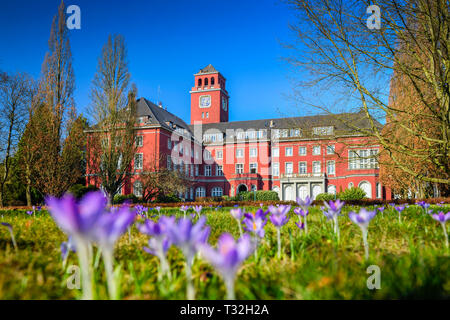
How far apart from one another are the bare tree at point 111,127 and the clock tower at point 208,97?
36.7 m

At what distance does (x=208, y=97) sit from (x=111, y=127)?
1569 inches

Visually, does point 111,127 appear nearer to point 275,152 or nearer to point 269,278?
point 269,278

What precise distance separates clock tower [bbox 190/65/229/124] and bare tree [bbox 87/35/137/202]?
36660mm

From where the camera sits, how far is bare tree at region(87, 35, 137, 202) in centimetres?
1734

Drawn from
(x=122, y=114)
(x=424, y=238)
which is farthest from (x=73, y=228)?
Result: (x=122, y=114)

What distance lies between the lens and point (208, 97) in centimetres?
5638

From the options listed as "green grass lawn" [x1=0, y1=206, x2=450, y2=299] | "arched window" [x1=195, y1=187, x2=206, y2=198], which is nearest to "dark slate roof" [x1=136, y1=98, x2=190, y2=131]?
"arched window" [x1=195, y1=187, x2=206, y2=198]

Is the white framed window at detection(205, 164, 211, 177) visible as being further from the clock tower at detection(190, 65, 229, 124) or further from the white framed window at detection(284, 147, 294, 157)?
the clock tower at detection(190, 65, 229, 124)

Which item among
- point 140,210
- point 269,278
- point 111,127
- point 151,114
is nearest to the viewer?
point 269,278

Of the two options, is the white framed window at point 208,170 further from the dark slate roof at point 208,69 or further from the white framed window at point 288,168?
the dark slate roof at point 208,69

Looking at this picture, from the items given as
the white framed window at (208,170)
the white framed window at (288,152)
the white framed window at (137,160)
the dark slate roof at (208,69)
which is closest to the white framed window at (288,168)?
the white framed window at (288,152)

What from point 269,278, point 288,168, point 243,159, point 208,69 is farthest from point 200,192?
point 269,278

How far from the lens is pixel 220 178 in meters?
45.5

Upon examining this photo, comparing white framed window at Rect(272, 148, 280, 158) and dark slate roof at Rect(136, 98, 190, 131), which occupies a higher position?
dark slate roof at Rect(136, 98, 190, 131)
